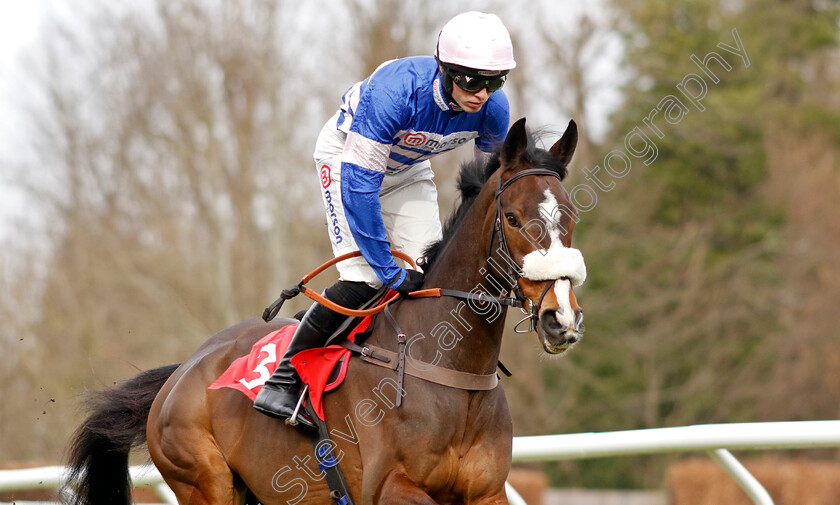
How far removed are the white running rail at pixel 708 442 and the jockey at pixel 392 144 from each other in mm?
1204

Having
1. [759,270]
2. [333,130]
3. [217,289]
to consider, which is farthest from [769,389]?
[333,130]

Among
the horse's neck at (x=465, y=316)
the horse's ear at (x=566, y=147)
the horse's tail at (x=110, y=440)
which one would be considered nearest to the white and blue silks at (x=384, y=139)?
the horse's neck at (x=465, y=316)

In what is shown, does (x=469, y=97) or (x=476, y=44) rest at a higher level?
(x=476, y=44)

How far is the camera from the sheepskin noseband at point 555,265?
3.23 meters

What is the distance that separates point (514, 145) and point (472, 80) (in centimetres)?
32

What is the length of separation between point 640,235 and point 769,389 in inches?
163

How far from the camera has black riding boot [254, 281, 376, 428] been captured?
158 inches

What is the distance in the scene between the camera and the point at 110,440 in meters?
5.03

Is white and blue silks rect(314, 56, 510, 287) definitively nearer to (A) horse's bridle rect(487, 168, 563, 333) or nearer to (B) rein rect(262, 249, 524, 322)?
(B) rein rect(262, 249, 524, 322)

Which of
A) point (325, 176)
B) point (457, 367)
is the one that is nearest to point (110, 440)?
point (325, 176)

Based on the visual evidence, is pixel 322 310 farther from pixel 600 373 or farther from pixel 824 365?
pixel 824 365

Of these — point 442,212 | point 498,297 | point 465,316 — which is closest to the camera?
point 498,297

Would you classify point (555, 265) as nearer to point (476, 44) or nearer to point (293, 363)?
point (476, 44)

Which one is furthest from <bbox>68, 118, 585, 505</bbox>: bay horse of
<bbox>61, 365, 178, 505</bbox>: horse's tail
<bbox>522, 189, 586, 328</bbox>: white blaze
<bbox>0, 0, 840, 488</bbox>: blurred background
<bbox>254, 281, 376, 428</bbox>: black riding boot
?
<bbox>0, 0, 840, 488</bbox>: blurred background
